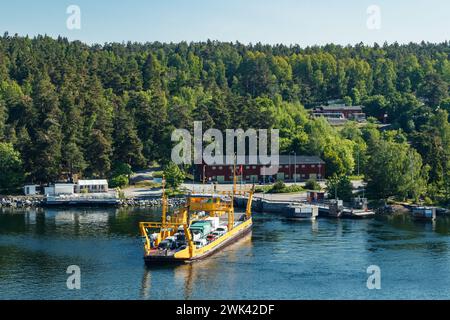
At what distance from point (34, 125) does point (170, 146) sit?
46.5ft

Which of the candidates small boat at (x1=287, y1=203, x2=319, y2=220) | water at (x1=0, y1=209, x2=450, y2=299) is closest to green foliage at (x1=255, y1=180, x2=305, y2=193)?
small boat at (x1=287, y1=203, x2=319, y2=220)

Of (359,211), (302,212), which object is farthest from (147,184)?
(359,211)

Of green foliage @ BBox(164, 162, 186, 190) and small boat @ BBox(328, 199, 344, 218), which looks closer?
small boat @ BBox(328, 199, 344, 218)

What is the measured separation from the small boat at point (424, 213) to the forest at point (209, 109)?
205 inches

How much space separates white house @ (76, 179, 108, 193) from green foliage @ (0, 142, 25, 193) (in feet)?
18.1

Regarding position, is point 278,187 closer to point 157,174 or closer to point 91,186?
point 157,174

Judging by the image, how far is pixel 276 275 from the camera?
42250mm

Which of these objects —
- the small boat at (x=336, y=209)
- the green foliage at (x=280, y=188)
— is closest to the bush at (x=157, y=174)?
the green foliage at (x=280, y=188)

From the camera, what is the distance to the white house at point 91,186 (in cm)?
7738

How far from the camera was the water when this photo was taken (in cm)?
3906

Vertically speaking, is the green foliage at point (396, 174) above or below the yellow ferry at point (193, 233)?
above

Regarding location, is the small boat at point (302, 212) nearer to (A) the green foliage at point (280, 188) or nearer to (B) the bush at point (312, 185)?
(A) the green foliage at point (280, 188)

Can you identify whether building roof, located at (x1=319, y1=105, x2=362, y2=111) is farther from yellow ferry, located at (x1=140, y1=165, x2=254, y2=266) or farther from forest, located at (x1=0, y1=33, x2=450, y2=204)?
yellow ferry, located at (x1=140, y1=165, x2=254, y2=266)

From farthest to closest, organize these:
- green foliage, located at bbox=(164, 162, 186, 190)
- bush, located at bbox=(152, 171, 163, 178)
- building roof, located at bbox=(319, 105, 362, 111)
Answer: building roof, located at bbox=(319, 105, 362, 111)
bush, located at bbox=(152, 171, 163, 178)
green foliage, located at bbox=(164, 162, 186, 190)
